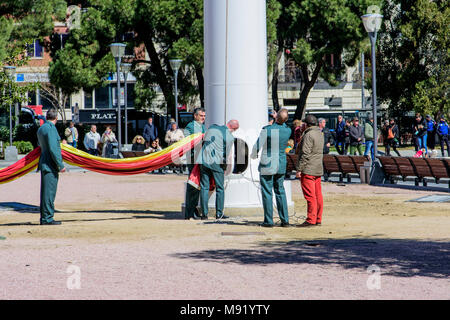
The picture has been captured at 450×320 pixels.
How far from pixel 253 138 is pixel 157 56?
32.6 m

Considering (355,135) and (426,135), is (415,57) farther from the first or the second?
(355,135)

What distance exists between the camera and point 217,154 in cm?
1457

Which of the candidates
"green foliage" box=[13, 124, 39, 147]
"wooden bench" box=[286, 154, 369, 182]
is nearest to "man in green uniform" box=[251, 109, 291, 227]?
"wooden bench" box=[286, 154, 369, 182]

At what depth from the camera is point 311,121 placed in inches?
545

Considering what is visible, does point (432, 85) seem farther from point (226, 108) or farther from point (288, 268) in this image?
point (288, 268)

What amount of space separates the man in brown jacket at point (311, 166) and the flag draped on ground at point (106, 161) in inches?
88.5

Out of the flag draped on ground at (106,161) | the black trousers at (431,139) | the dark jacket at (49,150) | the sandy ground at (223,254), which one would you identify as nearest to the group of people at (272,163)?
the sandy ground at (223,254)

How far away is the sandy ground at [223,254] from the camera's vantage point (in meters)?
7.68

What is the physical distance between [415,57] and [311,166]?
35331 mm

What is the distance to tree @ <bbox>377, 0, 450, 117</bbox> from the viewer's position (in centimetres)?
4578

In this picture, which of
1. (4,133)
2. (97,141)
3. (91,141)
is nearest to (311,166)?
(91,141)

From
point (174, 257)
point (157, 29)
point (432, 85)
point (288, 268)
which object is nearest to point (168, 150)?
point (174, 257)

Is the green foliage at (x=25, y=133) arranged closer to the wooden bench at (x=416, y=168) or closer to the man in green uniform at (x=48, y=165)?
the wooden bench at (x=416, y=168)

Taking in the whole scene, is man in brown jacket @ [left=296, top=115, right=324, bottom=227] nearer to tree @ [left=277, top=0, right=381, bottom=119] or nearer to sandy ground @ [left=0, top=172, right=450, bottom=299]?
sandy ground @ [left=0, top=172, right=450, bottom=299]
